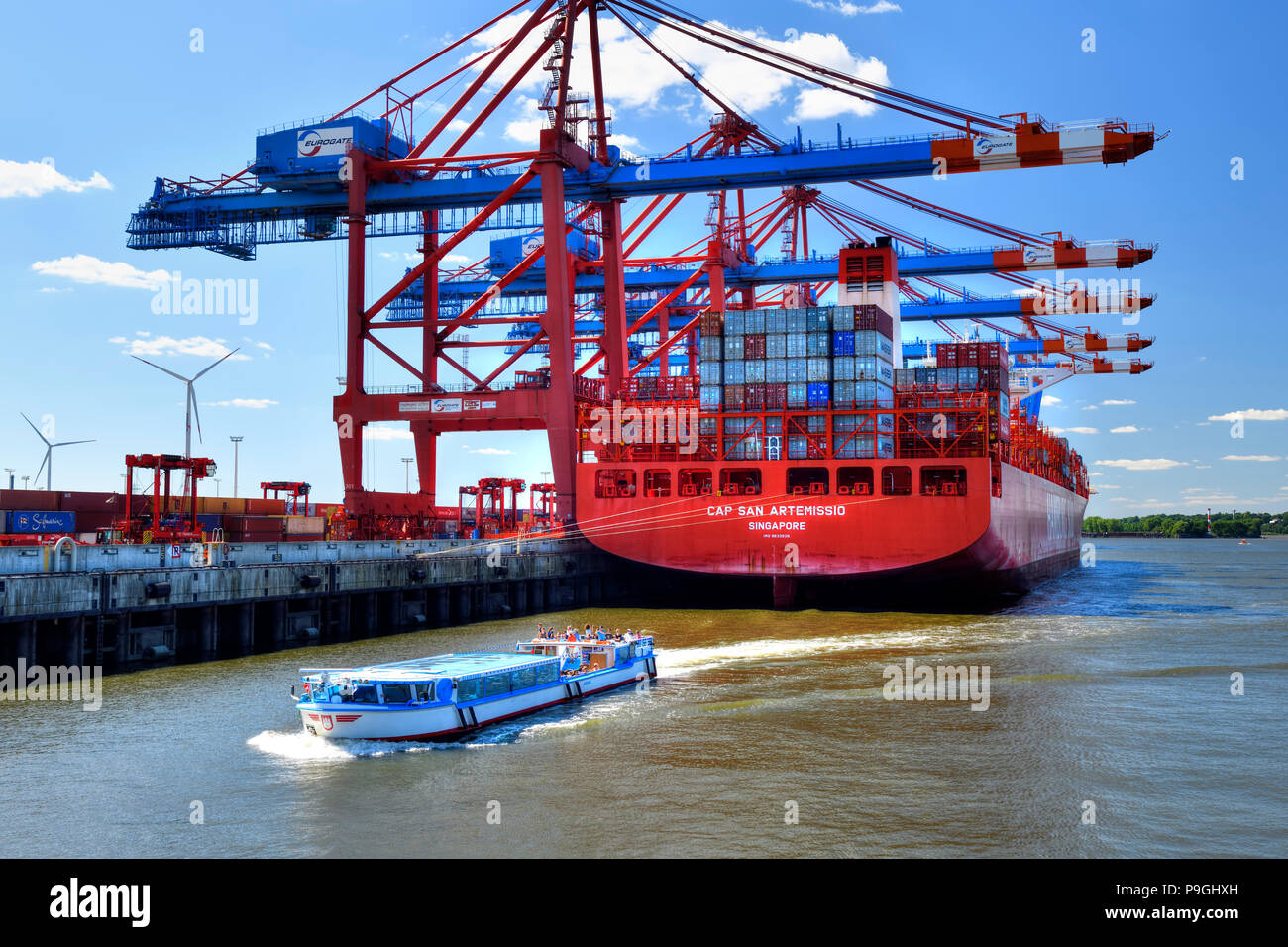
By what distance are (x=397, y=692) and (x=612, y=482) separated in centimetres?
3195

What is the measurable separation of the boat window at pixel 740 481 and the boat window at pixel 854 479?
4.08 metres

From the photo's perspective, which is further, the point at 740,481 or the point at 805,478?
the point at 740,481

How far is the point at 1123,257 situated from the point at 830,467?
90.3 ft

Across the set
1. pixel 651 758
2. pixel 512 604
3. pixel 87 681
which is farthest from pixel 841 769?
pixel 512 604

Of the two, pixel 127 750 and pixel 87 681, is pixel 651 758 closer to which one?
pixel 127 750

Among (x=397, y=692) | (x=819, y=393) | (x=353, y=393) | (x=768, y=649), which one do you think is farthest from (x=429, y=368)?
(x=397, y=692)

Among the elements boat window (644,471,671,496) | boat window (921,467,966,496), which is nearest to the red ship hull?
boat window (921,467,966,496)

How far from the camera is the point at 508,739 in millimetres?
24328

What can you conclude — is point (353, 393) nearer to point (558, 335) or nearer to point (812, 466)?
point (558, 335)

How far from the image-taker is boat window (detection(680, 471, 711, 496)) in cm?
5397

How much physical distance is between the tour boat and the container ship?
73.0 ft

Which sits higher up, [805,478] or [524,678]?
[805,478]

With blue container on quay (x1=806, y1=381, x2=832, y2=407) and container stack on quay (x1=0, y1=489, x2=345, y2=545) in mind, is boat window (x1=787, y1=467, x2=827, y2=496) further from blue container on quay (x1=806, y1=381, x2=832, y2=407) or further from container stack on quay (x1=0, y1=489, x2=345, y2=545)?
container stack on quay (x1=0, y1=489, x2=345, y2=545)

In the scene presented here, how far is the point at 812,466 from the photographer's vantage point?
52281 mm
